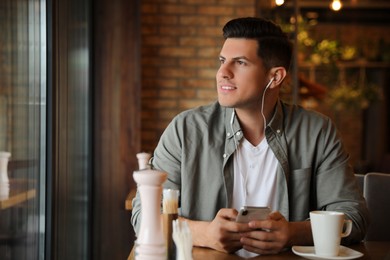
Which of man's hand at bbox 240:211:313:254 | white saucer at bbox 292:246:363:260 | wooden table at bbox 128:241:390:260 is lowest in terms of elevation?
wooden table at bbox 128:241:390:260

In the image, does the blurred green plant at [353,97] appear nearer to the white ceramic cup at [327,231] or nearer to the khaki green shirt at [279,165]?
the khaki green shirt at [279,165]

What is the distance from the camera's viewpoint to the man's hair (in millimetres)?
2523

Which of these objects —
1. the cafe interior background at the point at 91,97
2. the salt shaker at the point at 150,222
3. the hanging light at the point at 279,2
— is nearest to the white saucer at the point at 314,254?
the salt shaker at the point at 150,222

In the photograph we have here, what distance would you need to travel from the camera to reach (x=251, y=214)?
2061 millimetres

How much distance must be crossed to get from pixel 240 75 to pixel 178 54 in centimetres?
260

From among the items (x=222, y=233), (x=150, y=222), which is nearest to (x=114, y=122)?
(x=222, y=233)

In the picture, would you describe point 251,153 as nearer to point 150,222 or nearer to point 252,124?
point 252,124

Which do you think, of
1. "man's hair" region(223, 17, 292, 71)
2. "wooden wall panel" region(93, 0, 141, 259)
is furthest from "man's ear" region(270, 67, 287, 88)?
"wooden wall panel" region(93, 0, 141, 259)

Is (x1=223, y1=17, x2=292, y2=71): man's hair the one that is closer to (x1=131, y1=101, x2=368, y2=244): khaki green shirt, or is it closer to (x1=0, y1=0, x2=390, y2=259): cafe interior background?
(x1=131, y1=101, x2=368, y2=244): khaki green shirt

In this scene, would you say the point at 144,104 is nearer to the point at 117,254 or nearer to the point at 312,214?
the point at 117,254

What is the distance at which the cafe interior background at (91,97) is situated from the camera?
2.52 m

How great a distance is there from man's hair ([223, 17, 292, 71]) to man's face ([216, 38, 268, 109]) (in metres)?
0.02

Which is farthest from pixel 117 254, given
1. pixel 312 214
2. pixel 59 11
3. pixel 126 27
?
pixel 312 214

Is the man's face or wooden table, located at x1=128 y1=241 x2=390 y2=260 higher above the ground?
the man's face
